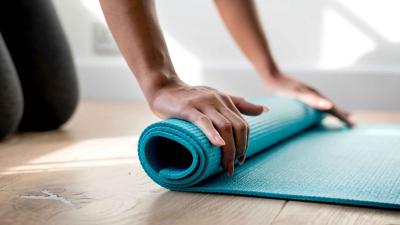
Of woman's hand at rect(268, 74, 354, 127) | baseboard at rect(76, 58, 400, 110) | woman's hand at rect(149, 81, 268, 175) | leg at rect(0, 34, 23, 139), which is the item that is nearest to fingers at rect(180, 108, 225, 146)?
woman's hand at rect(149, 81, 268, 175)

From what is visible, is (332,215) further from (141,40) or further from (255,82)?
(255,82)

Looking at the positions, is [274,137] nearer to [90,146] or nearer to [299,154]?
[299,154]

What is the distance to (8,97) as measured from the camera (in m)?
1.65

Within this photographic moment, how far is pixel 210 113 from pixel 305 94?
0.94m

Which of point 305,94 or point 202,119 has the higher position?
point 202,119

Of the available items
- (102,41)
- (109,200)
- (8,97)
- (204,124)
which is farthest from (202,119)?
(102,41)

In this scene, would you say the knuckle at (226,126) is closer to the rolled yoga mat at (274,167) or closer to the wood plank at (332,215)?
the rolled yoga mat at (274,167)

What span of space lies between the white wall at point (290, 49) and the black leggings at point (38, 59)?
112cm

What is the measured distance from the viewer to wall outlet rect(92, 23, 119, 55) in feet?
10.2

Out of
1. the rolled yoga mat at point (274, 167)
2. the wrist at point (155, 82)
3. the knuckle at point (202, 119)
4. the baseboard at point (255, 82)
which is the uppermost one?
the wrist at point (155, 82)

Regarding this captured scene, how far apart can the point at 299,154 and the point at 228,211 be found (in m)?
0.52

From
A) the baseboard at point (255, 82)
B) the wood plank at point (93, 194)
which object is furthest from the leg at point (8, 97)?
the baseboard at point (255, 82)

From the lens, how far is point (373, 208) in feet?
3.29

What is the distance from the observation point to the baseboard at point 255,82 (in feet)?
9.18
